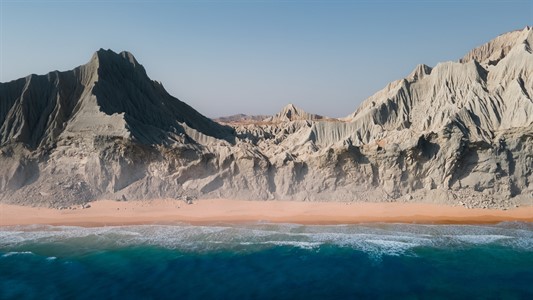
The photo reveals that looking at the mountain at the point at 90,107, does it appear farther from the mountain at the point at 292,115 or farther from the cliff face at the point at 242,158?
the mountain at the point at 292,115

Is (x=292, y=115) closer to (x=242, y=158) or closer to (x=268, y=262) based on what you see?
(x=242, y=158)

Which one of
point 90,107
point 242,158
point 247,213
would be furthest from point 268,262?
point 90,107

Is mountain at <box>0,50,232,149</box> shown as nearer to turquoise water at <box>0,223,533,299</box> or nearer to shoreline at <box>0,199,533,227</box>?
shoreline at <box>0,199,533,227</box>

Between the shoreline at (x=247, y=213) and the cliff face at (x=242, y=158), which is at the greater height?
the cliff face at (x=242, y=158)

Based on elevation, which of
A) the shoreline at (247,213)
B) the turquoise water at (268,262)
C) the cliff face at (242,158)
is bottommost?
the turquoise water at (268,262)

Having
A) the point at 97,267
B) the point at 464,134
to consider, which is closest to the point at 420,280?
the point at 97,267

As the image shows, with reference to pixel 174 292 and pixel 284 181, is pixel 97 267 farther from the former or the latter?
pixel 284 181

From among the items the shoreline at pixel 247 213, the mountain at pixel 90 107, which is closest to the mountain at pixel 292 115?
the mountain at pixel 90 107
